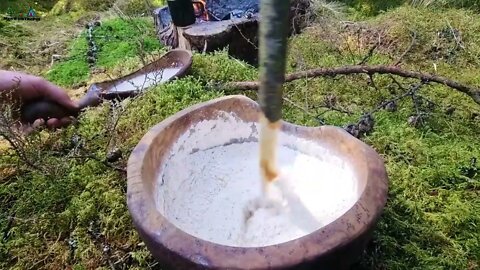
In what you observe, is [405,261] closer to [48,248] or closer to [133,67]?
[48,248]

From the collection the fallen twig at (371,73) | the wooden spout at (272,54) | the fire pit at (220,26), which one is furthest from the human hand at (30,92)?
the wooden spout at (272,54)

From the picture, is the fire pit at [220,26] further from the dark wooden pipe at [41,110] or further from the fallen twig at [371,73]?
the dark wooden pipe at [41,110]

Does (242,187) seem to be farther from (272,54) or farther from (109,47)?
(109,47)

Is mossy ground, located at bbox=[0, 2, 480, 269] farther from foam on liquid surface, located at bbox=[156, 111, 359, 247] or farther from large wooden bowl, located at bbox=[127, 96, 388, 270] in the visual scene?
large wooden bowl, located at bbox=[127, 96, 388, 270]

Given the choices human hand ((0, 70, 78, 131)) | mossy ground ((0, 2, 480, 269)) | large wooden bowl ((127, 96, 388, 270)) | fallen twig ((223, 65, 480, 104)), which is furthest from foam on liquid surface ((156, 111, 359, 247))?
human hand ((0, 70, 78, 131))

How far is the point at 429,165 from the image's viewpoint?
7.82ft

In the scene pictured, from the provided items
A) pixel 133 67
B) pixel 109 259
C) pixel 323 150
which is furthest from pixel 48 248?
pixel 133 67

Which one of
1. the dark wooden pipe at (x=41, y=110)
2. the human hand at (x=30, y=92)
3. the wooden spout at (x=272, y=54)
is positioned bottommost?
the dark wooden pipe at (x=41, y=110)

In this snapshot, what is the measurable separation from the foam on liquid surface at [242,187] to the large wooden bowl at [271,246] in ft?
0.23

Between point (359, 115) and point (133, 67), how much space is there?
1914mm

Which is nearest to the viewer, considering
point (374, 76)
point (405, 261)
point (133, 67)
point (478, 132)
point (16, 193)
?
point (405, 261)

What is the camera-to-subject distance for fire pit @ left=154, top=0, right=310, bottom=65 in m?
4.01

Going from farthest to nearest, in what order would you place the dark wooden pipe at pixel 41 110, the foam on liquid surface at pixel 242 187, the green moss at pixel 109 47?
the green moss at pixel 109 47 → the dark wooden pipe at pixel 41 110 → the foam on liquid surface at pixel 242 187

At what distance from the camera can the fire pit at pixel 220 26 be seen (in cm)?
401
